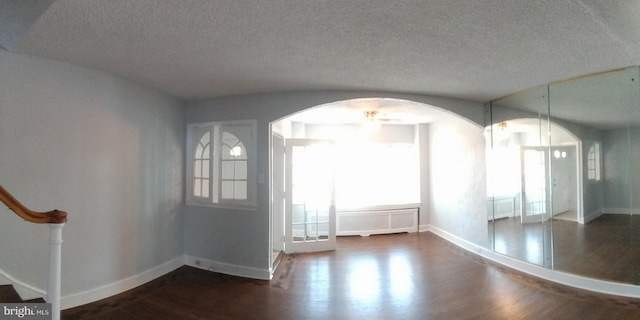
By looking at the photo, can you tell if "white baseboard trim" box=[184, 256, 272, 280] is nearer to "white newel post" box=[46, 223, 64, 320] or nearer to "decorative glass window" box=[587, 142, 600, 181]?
"white newel post" box=[46, 223, 64, 320]

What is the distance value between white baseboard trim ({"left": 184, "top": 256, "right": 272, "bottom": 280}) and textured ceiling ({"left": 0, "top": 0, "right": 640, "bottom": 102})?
8.07ft

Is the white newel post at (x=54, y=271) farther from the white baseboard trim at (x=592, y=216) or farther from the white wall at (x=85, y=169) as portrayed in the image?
the white baseboard trim at (x=592, y=216)

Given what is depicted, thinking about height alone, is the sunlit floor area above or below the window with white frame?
below

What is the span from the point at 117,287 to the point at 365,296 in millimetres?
2841

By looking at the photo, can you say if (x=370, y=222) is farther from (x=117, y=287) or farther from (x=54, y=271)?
(x=54, y=271)

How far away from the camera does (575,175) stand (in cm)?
313

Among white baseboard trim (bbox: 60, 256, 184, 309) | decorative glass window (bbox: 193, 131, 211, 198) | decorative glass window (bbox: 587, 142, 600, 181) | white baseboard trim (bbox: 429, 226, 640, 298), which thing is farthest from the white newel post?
decorative glass window (bbox: 587, 142, 600, 181)

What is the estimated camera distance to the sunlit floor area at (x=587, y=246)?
9.10ft

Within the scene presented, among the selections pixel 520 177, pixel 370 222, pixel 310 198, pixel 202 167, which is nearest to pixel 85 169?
pixel 202 167

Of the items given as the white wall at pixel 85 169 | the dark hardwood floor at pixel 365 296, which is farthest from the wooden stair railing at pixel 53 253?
the white wall at pixel 85 169

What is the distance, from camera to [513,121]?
3.63m

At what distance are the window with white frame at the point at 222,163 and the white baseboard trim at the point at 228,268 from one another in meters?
0.83

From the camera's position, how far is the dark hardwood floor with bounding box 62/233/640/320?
8.13 ft

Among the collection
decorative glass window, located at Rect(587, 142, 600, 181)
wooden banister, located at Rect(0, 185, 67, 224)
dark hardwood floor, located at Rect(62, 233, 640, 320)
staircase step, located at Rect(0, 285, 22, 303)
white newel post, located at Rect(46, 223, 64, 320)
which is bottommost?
dark hardwood floor, located at Rect(62, 233, 640, 320)
